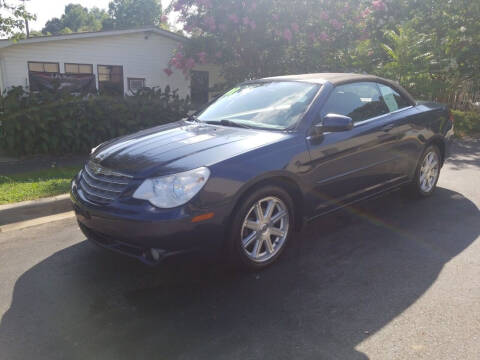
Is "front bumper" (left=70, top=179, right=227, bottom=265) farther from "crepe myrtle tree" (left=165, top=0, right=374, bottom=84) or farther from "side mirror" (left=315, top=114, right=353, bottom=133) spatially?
"crepe myrtle tree" (left=165, top=0, right=374, bottom=84)

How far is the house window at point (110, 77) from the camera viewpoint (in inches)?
526

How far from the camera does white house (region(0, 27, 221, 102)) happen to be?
11836 mm

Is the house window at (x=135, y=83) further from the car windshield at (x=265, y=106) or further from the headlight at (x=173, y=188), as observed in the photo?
the headlight at (x=173, y=188)

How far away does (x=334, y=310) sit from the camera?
2938 mm

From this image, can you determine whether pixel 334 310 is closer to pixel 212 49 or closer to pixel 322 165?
pixel 322 165

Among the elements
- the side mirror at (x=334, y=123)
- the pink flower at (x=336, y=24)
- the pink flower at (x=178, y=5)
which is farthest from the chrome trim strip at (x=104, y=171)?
the pink flower at (x=336, y=24)

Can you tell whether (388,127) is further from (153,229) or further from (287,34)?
(287,34)

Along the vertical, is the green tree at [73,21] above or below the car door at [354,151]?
above

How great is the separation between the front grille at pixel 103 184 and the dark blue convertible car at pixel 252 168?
11 mm

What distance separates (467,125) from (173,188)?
11.9m

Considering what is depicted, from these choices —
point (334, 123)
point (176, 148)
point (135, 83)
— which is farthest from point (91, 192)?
point (135, 83)

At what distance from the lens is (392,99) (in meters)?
4.96

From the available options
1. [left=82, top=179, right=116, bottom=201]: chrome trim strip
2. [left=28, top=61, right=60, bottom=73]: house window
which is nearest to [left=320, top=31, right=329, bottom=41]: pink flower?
[left=28, top=61, right=60, bottom=73]: house window

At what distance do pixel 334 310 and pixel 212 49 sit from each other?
38.9 ft
